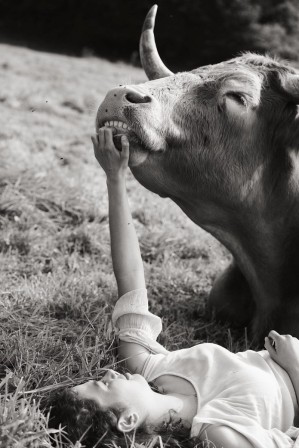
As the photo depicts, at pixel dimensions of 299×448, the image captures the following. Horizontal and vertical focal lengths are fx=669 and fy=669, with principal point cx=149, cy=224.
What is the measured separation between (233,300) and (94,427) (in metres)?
2.03

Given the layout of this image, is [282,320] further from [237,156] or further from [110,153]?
[110,153]

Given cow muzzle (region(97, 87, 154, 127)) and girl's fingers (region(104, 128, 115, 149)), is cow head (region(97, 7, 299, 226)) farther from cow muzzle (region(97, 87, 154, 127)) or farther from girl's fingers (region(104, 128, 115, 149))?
girl's fingers (region(104, 128, 115, 149))

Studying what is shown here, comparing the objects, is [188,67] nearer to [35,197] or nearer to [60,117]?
[60,117]

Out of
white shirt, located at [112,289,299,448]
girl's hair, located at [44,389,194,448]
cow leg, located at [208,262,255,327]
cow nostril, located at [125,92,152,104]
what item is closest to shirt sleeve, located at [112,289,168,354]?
white shirt, located at [112,289,299,448]


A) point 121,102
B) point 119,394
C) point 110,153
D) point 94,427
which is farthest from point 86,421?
point 121,102

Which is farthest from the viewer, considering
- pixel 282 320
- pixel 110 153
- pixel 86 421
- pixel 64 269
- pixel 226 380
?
pixel 64 269

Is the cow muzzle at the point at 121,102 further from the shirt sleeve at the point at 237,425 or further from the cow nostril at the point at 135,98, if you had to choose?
the shirt sleeve at the point at 237,425

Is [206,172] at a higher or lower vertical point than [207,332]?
higher

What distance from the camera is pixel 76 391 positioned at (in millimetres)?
2783

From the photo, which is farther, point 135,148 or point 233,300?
point 233,300

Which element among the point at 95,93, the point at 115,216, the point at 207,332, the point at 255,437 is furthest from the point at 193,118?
the point at 95,93

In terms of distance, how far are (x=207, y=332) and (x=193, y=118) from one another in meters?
1.47

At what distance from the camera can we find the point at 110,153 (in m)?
3.43

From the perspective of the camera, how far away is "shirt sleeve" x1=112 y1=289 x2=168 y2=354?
136 inches
